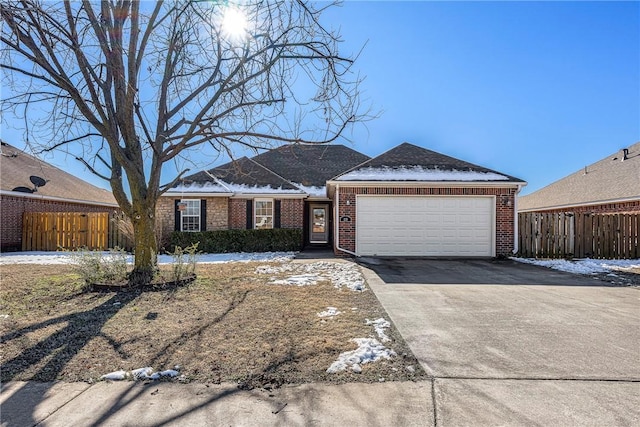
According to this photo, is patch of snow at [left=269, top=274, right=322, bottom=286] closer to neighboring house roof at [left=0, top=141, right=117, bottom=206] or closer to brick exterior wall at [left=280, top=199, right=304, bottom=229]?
brick exterior wall at [left=280, top=199, right=304, bottom=229]

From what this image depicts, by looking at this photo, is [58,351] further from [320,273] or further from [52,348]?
[320,273]

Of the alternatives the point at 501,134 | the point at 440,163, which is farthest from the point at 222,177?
the point at 501,134

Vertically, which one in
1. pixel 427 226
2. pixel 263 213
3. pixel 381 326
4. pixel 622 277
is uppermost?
pixel 263 213

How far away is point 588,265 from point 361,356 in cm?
1034

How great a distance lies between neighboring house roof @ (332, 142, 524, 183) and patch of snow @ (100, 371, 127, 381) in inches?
384

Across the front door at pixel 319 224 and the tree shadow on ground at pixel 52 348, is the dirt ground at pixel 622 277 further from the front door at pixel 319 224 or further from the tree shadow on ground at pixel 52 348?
the front door at pixel 319 224

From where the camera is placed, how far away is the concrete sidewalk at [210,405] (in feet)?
8.29

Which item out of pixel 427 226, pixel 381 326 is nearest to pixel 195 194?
pixel 427 226

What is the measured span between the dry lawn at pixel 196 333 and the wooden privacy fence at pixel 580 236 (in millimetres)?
8905

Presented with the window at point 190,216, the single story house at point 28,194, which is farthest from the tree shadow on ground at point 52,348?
the single story house at point 28,194

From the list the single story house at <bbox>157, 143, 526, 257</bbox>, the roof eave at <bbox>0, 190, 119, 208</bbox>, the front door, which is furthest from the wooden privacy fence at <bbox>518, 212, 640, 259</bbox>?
the roof eave at <bbox>0, 190, 119, 208</bbox>

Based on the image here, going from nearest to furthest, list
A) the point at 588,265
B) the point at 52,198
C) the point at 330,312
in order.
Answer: the point at 330,312
the point at 588,265
the point at 52,198

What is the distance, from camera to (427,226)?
12.4m

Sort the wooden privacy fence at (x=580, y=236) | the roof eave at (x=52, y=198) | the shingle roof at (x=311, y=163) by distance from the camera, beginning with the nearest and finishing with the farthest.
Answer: the wooden privacy fence at (x=580, y=236)
the roof eave at (x=52, y=198)
the shingle roof at (x=311, y=163)
